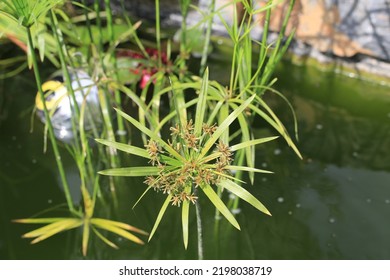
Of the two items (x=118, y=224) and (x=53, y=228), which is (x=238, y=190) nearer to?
(x=118, y=224)

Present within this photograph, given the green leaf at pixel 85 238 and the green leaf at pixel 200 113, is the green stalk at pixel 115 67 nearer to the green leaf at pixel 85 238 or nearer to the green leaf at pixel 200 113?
the green leaf at pixel 85 238

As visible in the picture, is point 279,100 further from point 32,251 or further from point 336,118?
point 32,251

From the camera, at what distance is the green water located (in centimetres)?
151

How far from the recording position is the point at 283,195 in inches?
65.3

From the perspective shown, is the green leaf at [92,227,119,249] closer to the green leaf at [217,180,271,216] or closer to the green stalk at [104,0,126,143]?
the green stalk at [104,0,126,143]

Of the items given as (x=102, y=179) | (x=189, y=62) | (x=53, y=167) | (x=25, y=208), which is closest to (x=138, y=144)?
(x=102, y=179)

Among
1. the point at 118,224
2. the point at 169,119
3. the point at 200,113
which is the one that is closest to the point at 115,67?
the point at 169,119

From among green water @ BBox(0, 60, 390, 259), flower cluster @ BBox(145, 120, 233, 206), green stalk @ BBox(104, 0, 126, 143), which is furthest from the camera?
green water @ BBox(0, 60, 390, 259)

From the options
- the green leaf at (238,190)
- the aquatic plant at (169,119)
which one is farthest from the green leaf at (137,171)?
the green leaf at (238,190)

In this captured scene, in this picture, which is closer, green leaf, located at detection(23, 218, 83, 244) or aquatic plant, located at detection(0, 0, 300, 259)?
aquatic plant, located at detection(0, 0, 300, 259)

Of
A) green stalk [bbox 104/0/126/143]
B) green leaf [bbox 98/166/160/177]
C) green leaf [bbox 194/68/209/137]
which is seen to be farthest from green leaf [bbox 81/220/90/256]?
green leaf [bbox 194/68/209/137]

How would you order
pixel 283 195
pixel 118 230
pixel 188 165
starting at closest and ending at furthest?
pixel 188 165
pixel 118 230
pixel 283 195

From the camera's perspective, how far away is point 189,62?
221 cm

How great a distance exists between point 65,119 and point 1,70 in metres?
0.47
